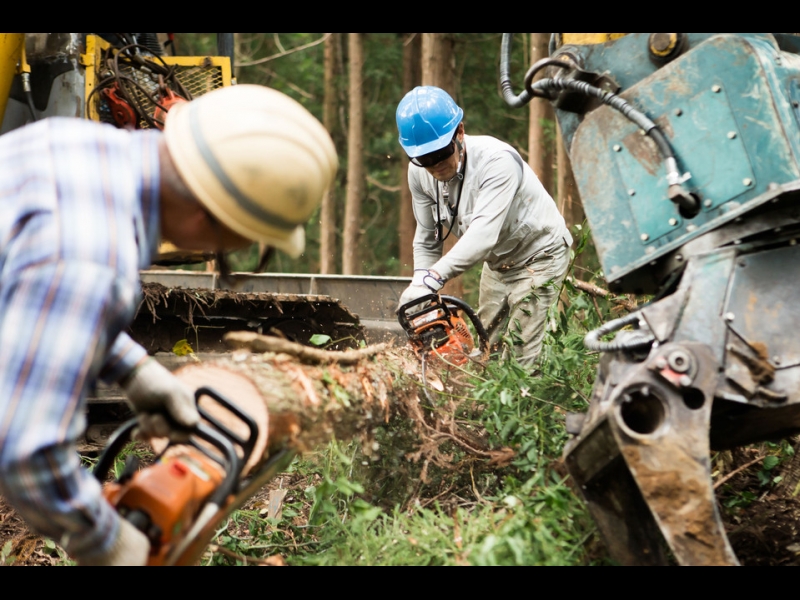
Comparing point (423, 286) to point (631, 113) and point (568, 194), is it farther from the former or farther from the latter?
point (568, 194)

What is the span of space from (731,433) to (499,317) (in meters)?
2.97

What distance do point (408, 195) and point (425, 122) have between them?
6640 mm

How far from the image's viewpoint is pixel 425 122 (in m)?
4.86

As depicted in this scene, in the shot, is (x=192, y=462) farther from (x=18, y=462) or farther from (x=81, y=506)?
(x=18, y=462)

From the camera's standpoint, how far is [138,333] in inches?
225

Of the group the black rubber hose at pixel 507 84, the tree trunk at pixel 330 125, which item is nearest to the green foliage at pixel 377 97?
the tree trunk at pixel 330 125

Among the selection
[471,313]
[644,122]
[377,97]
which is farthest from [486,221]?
[377,97]

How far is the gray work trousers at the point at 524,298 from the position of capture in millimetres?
5234

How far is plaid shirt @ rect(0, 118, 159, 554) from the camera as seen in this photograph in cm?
179

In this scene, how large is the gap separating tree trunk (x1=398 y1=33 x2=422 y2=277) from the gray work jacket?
5.44 metres

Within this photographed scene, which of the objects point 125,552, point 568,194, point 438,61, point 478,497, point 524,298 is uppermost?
point 438,61

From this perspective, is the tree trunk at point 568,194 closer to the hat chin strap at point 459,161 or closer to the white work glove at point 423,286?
the hat chin strap at point 459,161

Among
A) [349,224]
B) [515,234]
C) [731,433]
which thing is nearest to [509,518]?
[731,433]

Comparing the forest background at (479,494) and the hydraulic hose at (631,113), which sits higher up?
the hydraulic hose at (631,113)
